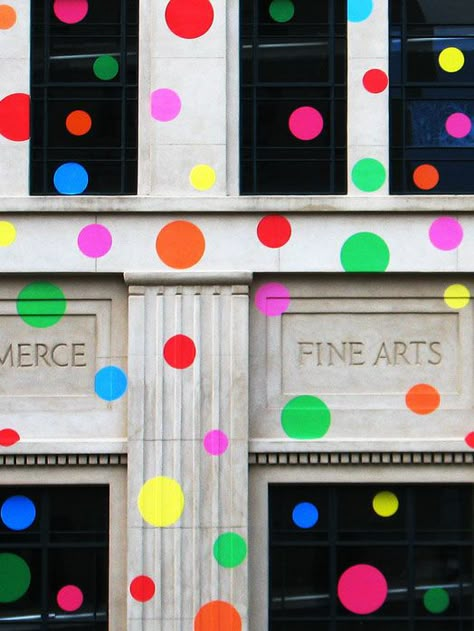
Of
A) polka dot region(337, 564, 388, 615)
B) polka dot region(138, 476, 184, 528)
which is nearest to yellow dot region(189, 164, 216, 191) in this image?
polka dot region(138, 476, 184, 528)

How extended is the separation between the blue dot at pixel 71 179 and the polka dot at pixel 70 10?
1.62 meters

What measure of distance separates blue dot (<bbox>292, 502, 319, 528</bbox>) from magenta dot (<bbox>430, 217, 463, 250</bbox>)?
10.2ft

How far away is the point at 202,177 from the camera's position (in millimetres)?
13727

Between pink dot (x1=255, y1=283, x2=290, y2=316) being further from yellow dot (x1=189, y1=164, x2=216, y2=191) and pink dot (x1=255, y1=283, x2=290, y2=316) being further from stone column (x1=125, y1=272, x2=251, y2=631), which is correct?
yellow dot (x1=189, y1=164, x2=216, y2=191)

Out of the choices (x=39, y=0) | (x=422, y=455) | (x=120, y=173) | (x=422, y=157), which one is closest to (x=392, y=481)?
(x=422, y=455)

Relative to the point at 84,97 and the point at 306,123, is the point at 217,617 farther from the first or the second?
the point at 84,97

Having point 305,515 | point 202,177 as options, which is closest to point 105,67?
point 202,177

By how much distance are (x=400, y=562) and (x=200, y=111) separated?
17.4 feet

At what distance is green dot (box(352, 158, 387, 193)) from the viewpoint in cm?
1385

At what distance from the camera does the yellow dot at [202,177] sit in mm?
13719

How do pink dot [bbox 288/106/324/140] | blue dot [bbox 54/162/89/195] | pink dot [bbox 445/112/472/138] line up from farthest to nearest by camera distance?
pink dot [bbox 445/112/472/138] → pink dot [bbox 288/106/324/140] → blue dot [bbox 54/162/89/195]

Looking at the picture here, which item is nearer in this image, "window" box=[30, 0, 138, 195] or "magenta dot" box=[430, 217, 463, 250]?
"magenta dot" box=[430, 217, 463, 250]

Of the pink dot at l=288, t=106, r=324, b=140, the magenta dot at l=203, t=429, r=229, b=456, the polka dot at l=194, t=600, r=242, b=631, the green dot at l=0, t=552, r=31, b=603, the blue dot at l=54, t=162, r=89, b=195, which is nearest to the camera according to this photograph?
the polka dot at l=194, t=600, r=242, b=631

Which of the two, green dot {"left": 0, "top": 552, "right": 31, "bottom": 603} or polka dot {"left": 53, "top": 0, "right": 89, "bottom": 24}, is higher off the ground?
polka dot {"left": 53, "top": 0, "right": 89, "bottom": 24}
